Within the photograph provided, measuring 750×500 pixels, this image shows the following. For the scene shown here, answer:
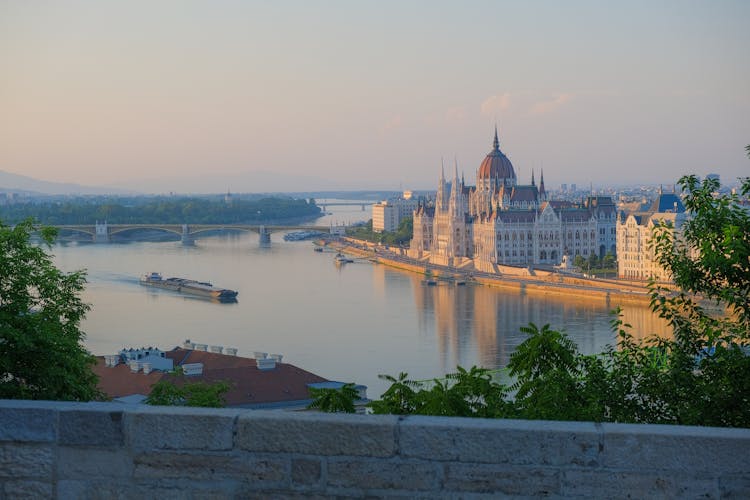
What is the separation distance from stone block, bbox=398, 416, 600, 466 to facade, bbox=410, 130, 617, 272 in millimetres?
38615

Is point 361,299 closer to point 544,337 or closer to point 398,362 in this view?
point 398,362

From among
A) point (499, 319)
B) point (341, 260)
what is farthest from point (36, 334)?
point (341, 260)

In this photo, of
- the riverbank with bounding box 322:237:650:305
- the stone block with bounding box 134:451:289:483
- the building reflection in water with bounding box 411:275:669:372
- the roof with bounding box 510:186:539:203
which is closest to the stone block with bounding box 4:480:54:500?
the stone block with bounding box 134:451:289:483

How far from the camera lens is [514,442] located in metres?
1.77

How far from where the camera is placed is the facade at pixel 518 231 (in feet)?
145

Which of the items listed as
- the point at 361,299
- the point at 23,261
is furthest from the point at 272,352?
the point at 23,261

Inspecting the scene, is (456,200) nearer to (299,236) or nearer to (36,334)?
(299,236)

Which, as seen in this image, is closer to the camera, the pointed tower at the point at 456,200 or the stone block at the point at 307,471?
the stone block at the point at 307,471

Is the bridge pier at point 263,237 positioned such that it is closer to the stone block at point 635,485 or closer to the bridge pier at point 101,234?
the bridge pier at point 101,234

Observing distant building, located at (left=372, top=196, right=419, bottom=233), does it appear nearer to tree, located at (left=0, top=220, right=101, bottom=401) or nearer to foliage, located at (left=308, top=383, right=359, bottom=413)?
tree, located at (left=0, top=220, right=101, bottom=401)

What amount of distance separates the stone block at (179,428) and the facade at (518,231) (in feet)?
127

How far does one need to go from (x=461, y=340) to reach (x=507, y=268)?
18398mm

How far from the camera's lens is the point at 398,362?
57.7 ft

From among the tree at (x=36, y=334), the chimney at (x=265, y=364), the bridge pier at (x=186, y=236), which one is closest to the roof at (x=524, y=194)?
the bridge pier at (x=186, y=236)
